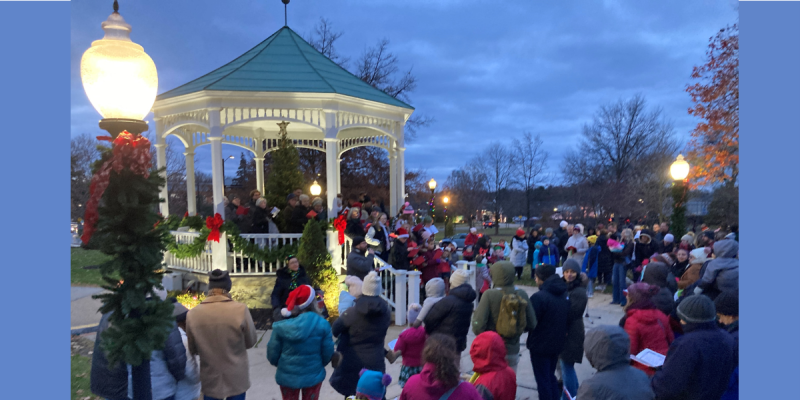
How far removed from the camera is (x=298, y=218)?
28.3 feet

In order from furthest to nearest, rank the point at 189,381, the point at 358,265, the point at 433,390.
A: the point at 358,265, the point at 189,381, the point at 433,390

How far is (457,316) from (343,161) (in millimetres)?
19255

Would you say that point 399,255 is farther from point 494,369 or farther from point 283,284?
point 494,369

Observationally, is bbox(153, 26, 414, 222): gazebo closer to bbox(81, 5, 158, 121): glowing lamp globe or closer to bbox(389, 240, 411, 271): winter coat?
bbox(389, 240, 411, 271): winter coat

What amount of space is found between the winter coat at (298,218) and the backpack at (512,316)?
5.52 metres

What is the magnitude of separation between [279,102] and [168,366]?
667 centimetres

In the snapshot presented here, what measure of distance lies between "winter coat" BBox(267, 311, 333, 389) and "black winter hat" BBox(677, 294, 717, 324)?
2.84 metres

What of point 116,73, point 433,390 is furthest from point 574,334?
point 116,73

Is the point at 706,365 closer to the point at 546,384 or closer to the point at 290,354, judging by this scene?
the point at 546,384

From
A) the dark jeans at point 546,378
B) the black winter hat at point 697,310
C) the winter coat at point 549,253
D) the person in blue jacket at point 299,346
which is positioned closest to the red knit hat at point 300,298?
the person in blue jacket at point 299,346

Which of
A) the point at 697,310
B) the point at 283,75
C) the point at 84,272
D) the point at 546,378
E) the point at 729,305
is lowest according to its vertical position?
the point at 84,272

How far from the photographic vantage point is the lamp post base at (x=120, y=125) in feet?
8.35

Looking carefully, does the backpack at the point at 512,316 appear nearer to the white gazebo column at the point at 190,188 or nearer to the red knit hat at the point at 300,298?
the red knit hat at the point at 300,298

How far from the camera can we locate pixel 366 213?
32.6ft
